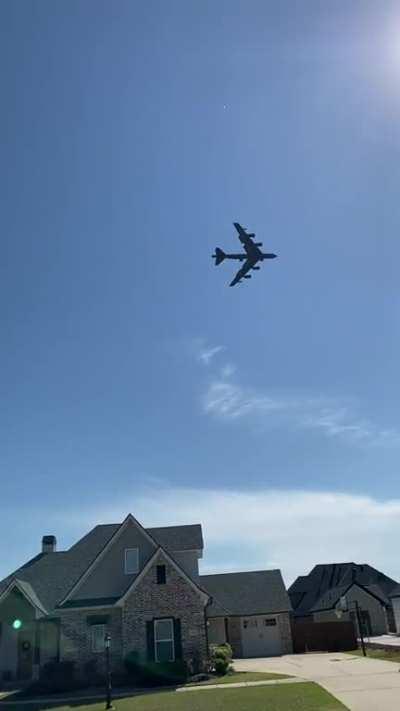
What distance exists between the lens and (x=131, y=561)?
30.6m

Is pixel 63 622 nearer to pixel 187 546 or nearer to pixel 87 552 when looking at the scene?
pixel 87 552

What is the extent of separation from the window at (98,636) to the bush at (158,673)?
179 centimetres

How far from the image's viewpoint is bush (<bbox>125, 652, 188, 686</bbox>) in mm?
25328

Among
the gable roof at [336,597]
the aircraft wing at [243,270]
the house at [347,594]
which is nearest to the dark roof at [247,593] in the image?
the house at [347,594]

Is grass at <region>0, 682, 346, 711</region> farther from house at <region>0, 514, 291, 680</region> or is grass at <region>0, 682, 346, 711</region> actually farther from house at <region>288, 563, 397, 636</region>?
house at <region>288, 563, 397, 636</region>

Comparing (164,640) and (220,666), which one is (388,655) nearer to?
(220,666)

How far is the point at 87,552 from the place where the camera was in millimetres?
34906

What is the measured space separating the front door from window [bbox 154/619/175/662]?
241 inches

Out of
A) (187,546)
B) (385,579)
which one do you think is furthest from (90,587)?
(385,579)

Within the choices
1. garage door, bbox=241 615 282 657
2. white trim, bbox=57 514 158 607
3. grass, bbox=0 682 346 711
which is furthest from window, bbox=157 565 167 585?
garage door, bbox=241 615 282 657

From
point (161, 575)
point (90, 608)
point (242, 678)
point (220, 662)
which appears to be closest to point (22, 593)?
point (90, 608)

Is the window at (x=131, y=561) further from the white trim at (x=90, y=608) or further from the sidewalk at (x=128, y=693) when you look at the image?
the sidewalk at (x=128, y=693)

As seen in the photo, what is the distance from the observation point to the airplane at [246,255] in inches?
889

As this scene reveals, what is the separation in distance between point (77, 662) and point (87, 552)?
8.21 metres
